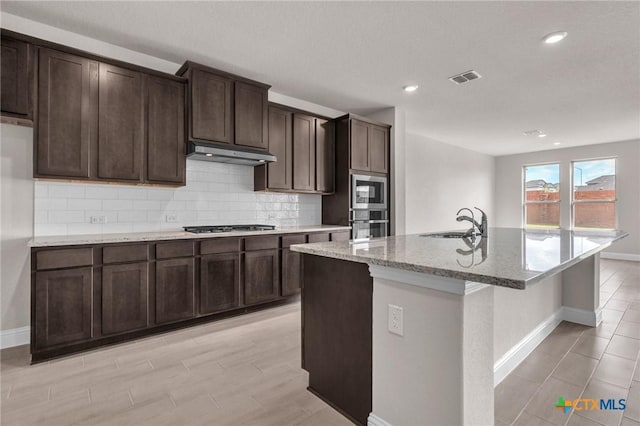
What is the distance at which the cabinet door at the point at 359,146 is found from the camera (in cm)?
446

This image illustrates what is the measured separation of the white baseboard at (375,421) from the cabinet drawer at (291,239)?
2350mm

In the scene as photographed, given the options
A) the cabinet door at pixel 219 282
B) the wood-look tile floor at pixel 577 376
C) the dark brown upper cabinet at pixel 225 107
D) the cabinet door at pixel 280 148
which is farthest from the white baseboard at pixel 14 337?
the wood-look tile floor at pixel 577 376

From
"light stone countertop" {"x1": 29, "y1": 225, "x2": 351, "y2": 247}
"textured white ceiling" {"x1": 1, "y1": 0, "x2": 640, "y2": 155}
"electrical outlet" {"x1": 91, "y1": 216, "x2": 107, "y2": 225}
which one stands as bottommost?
"light stone countertop" {"x1": 29, "y1": 225, "x2": 351, "y2": 247}

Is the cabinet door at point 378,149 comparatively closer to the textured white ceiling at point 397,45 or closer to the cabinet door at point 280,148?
the textured white ceiling at point 397,45

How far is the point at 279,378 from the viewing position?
213cm

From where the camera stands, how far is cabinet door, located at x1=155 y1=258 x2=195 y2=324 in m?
2.85

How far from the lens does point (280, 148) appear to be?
160 inches

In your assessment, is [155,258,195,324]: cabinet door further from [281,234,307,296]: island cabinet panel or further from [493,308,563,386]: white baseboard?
[493,308,563,386]: white baseboard

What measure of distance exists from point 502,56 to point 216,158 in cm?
316

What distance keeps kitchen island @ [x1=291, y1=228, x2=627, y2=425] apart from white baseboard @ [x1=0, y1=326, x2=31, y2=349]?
253cm

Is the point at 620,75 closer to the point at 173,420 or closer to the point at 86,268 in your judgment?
the point at 173,420

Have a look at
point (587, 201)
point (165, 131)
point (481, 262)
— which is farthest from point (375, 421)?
point (587, 201)

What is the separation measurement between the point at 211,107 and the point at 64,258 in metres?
1.88

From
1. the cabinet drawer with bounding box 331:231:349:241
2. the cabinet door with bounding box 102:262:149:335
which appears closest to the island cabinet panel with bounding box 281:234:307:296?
the cabinet drawer with bounding box 331:231:349:241
